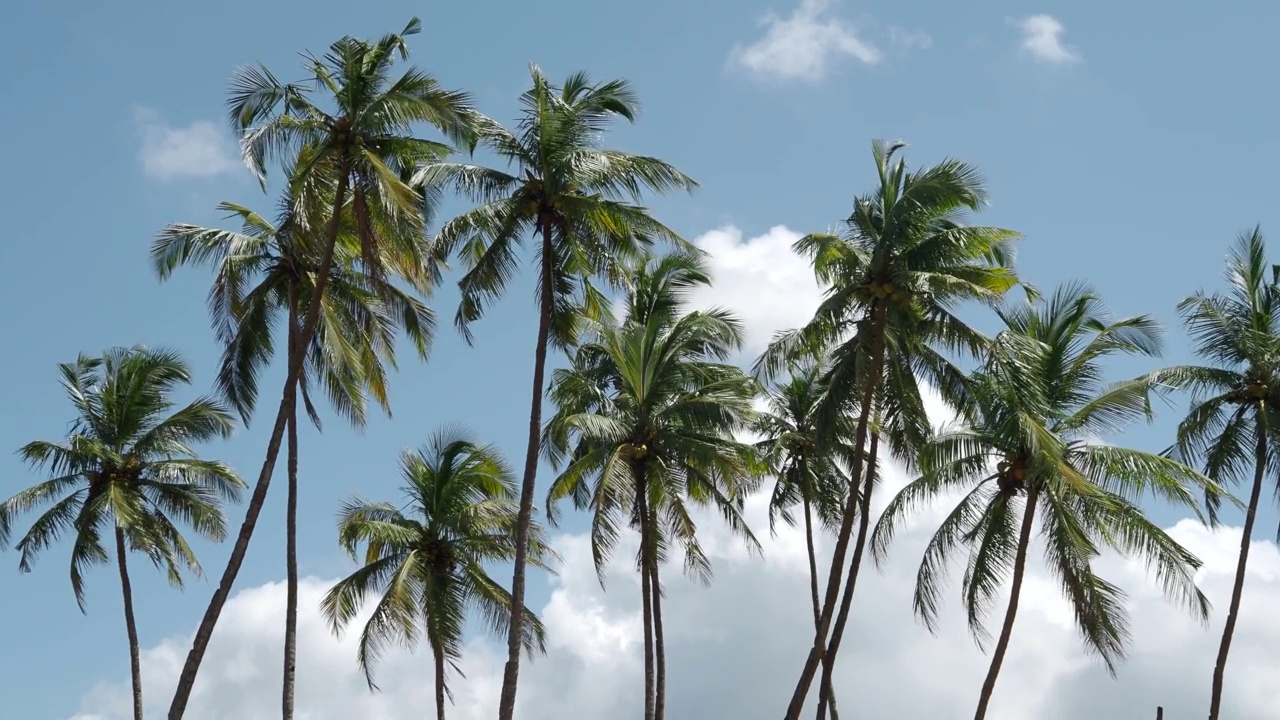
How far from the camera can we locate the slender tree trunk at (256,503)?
24531mm

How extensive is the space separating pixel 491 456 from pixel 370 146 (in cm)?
882

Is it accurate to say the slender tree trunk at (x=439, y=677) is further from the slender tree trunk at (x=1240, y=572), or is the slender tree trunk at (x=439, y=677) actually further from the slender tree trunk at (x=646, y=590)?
the slender tree trunk at (x=1240, y=572)

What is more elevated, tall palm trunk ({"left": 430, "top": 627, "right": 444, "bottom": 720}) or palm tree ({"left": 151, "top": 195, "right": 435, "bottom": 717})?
palm tree ({"left": 151, "top": 195, "right": 435, "bottom": 717})

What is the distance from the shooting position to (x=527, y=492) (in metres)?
26.7

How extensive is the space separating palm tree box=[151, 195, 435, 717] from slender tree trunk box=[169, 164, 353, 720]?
45.9 inches

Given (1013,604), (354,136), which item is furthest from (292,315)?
(1013,604)

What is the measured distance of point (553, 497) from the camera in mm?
29953

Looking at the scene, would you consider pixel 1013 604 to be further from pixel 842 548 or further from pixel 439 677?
pixel 439 677

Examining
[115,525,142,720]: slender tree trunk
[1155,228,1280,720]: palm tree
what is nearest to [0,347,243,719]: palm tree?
[115,525,142,720]: slender tree trunk

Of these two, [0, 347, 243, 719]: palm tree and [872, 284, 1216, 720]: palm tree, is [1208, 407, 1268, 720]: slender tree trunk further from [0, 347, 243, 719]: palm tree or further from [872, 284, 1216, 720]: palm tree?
[0, 347, 243, 719]: palm tree

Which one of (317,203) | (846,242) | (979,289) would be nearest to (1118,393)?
(979,289)

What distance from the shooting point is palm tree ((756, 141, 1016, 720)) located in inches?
1083

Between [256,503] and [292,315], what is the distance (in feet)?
15.8

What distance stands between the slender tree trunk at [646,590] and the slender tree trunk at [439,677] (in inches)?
165
